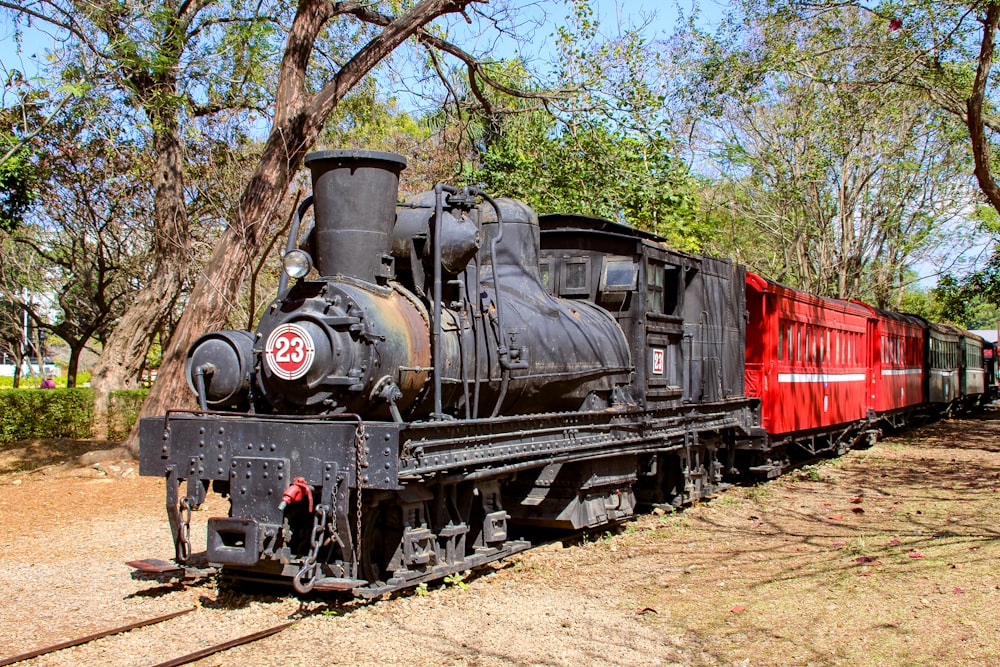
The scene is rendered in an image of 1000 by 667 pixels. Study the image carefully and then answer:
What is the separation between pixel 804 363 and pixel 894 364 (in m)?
7.76

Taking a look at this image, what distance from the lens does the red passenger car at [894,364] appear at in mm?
20047

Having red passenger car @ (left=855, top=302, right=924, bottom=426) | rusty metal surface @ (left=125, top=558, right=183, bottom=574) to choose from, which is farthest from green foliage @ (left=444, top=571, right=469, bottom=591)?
red passenger car @ (left=855, top=302, right=924, bottom=426)

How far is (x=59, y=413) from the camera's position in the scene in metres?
20.0

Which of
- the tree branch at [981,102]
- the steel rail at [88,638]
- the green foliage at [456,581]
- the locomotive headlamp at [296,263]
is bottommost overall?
the steel rail at [88,638]

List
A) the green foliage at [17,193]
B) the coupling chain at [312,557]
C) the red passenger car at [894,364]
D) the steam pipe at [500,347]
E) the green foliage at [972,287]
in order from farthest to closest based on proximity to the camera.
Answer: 1. the green foliage at [972,287]
2. the red passenger car at [894,364]
3. the green foliage at [17,193]
4. the steam pipe at [500,347]
5. the coupling chain at [312,557]

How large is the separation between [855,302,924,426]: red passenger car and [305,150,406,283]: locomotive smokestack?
15.4 meters

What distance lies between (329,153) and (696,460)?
675cm

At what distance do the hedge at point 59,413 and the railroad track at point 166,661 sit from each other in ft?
46.5

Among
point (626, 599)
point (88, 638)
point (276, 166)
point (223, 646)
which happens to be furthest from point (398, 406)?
point (276, 166)

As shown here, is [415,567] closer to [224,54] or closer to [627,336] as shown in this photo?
[627,336]

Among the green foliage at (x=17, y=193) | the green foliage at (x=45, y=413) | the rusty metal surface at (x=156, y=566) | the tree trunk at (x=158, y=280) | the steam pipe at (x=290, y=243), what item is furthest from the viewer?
the green foliage at (x=45, y=413)

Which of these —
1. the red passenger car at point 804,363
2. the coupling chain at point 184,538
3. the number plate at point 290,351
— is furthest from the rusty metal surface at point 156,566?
the red passenger car at point 804,363

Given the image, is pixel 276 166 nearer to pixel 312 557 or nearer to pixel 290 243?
pixel 290 243

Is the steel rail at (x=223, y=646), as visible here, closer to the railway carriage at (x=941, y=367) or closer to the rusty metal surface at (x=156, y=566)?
the rusty metal surface at (x=156, y=566)
